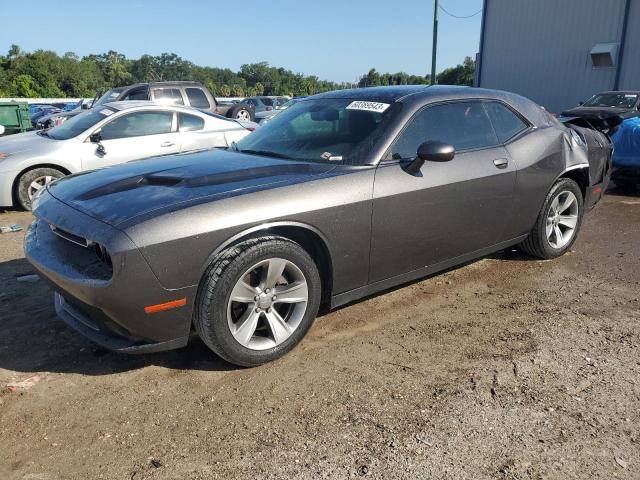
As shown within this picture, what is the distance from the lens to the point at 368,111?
377cm

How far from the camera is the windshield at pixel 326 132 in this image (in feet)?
11.7

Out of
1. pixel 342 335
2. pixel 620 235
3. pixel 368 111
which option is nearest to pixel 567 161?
pixel 620 235

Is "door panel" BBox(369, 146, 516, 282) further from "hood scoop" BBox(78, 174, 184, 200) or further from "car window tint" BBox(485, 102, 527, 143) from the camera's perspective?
"hood scoop" BBox(78, 174, 184, 200)

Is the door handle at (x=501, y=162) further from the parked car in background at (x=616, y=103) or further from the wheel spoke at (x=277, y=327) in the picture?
the parked car in background at (x=616, y=103)

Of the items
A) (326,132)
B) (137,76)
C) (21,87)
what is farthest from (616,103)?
(137,76)

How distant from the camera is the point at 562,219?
192 inches

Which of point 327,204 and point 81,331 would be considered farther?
point 327,204

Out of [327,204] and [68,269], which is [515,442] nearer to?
[327,204]

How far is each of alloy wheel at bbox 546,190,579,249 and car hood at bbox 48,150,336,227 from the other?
7.98 feet

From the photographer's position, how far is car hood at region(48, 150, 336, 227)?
2816mm

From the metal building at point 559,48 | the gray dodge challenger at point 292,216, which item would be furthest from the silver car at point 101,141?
the metal building at point 559,48

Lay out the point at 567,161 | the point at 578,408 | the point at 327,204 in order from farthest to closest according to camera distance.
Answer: the point at 567,161, the point at 327,204, the point at 578,408

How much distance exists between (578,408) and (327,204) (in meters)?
1.69

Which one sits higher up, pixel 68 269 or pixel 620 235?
pixel 68 269
